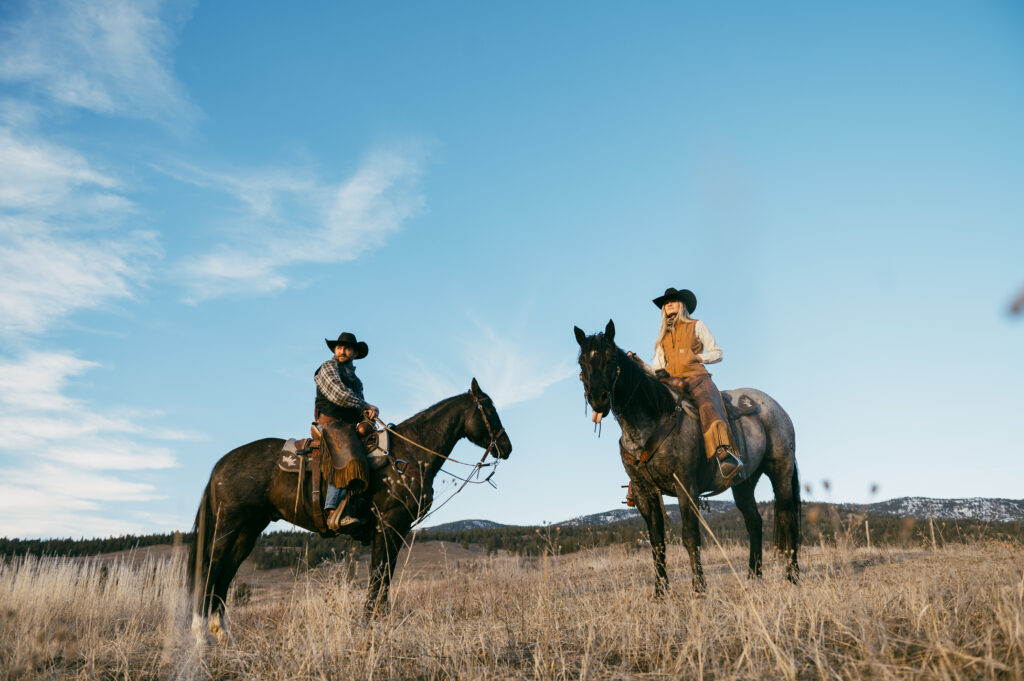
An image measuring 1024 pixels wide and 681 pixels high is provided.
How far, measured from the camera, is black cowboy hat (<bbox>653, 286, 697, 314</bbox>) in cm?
817

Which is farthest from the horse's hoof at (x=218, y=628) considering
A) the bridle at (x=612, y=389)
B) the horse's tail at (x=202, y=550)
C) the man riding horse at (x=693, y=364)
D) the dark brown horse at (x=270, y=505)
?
the man riding horse at (x=693, y=364)

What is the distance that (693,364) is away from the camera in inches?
308

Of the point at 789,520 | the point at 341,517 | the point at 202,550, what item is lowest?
the point at 202,550

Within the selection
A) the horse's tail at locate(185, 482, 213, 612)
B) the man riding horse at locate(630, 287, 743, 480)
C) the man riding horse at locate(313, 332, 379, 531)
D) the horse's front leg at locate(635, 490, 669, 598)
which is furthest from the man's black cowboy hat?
the horse's front leg at locate(635, 490, 669, 598)

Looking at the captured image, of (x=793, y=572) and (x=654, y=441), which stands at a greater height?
(x=654, y=441)

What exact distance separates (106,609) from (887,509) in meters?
57.4

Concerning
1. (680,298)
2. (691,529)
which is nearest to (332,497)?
(691,529)

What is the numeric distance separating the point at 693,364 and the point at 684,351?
20 cm

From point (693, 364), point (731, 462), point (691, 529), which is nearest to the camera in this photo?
point (691, 529)

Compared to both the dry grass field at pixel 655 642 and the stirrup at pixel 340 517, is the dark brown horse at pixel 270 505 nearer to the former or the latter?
the stirrup at pixel 340 517

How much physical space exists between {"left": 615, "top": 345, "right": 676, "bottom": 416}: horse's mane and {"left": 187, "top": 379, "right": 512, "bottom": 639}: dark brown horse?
2.39m

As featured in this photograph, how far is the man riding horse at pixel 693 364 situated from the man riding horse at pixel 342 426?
132 inches

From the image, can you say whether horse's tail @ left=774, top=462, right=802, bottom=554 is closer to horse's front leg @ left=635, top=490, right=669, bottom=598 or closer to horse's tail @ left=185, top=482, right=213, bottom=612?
horse's front leg @ left=635, top=490, right=669, bottom=598

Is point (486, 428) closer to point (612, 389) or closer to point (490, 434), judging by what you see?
point (490, 434)
